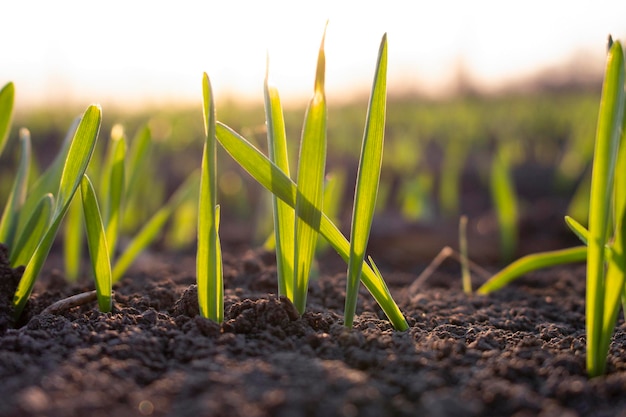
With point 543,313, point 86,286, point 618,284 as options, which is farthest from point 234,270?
point 618,284

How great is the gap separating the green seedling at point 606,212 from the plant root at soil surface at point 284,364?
7cm

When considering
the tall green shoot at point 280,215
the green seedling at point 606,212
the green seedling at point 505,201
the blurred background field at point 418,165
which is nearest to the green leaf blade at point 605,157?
the green seedling at point 606,212

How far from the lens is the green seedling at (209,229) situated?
86cm

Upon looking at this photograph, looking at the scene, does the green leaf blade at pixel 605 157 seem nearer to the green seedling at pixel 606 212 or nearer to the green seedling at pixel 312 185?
the green seedling at pixel 606 212

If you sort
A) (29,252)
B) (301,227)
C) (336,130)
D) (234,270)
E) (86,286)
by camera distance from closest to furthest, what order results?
(301,227) < (29,252) < (86,286) < (234,270) < (336,130)

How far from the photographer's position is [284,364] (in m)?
0.77

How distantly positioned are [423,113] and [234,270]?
257 inches

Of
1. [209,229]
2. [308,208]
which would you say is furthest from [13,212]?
[308,208]

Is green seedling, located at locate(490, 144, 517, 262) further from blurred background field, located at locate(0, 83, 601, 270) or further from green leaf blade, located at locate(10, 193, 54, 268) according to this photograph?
green leaf blade, located at locate(10, 193, 54, 268)

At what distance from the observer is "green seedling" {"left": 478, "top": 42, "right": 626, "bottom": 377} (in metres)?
0.79

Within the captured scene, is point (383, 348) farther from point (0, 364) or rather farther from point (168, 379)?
point (0, 364)

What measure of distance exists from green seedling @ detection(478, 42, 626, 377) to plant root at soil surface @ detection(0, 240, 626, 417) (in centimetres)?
7

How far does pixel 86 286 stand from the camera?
4.49ft

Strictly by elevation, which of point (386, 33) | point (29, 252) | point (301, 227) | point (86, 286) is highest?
point (386, 33)
